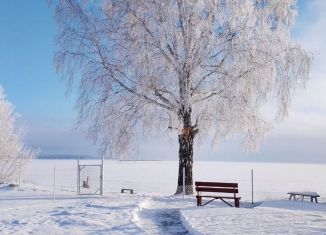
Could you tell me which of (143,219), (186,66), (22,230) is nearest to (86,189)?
(186,66)

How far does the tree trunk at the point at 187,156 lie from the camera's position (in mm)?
19344

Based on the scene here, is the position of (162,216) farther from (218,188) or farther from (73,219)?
(218,188)

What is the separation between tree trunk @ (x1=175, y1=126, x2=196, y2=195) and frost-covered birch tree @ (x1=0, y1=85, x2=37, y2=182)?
15.6 metres

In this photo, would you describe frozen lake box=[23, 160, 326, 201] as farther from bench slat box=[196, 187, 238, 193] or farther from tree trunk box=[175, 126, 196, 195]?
bench slat box=[196, 187, 238, 193]

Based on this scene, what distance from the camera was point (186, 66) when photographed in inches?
689

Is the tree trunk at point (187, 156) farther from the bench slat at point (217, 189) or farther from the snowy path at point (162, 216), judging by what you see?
the bench slat at point (217, 189)

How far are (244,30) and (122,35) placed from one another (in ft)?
14.8

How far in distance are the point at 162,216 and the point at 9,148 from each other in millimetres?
21326

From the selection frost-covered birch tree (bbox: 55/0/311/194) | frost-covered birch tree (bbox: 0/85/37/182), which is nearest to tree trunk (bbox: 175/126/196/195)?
frost-covered birch tree (bbox: 55/0/311/194)

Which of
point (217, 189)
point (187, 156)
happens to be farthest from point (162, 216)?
point (187, 156)

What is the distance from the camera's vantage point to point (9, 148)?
31.9m

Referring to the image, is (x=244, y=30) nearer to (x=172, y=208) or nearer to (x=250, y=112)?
(x=250, y=112)

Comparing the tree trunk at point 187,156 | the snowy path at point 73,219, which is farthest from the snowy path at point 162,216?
the tree trunk at point 187,156

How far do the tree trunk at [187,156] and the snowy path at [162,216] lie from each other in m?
1.99
